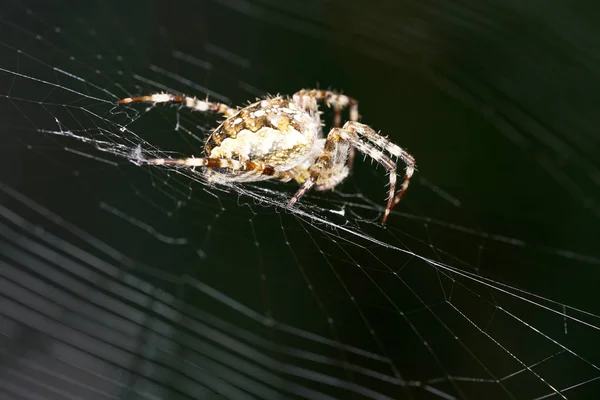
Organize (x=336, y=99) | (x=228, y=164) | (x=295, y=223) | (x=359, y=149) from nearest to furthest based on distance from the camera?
(x=228, y=164), (x=359, y=149), (x=336, y=99), (x=295, y=223)

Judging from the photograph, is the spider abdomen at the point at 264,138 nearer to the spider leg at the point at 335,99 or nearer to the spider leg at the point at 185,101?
the spider leg at the point at 185,101

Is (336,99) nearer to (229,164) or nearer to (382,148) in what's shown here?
(382,148)

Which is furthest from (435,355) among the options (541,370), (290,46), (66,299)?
(290,46)

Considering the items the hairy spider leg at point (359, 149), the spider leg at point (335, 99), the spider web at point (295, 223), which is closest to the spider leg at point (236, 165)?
the hairy spider leg at point (359, 149)

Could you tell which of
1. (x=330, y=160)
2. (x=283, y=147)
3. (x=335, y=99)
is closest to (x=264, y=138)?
(x=283, y=147)

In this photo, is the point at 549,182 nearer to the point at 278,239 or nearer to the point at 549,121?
the point at 549,121

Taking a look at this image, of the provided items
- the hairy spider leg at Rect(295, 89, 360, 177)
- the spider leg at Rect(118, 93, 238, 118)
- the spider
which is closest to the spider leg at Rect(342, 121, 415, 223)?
the spider
